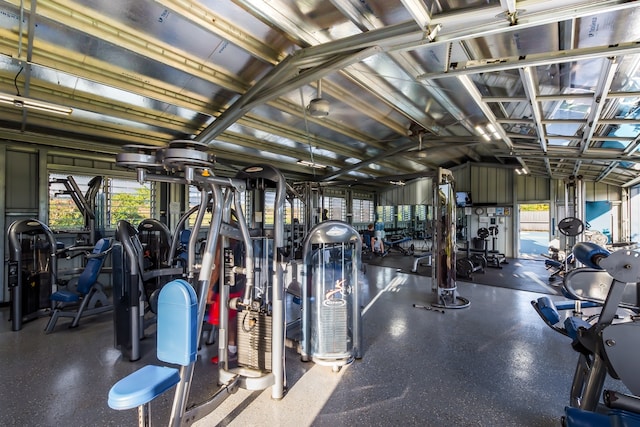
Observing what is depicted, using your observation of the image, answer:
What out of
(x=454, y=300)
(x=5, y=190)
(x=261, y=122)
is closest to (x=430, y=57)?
(x=261, y=122)

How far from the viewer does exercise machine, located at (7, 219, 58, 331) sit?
3.83 m

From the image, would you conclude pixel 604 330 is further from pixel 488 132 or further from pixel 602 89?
pixel 488 132

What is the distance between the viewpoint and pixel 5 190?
4777 mm

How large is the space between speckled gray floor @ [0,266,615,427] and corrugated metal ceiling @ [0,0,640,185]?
2.79 m

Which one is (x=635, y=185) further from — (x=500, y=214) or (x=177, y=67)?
(x=177, y=67)

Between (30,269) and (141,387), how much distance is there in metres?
4.20

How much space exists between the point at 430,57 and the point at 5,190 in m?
6.55

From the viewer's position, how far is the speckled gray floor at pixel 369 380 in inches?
85.8

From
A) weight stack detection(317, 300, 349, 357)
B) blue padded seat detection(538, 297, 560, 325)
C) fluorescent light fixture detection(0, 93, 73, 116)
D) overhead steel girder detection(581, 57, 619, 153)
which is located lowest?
weight stack detection(317, 300, 349, 357)

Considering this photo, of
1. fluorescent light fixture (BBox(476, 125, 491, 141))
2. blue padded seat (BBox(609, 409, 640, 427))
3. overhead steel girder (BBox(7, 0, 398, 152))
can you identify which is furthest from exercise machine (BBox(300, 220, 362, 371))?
fluorescent light fixture (BBox(476, 125, 491, 141))

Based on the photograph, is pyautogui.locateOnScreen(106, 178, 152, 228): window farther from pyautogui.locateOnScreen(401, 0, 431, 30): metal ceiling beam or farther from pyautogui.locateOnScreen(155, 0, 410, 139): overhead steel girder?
pyautogui.locateOnScreen(401, 0, 431, 30): metal ceiling beam

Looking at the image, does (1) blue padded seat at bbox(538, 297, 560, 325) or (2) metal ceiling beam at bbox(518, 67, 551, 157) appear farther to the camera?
(2) metal ceiling beam at bbox(518, 67, 551, 157)

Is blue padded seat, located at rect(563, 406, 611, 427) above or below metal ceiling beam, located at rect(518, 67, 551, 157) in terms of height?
→ below

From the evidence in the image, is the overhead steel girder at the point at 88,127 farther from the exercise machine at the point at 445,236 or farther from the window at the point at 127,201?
the exercise machine at the point at 445,236
